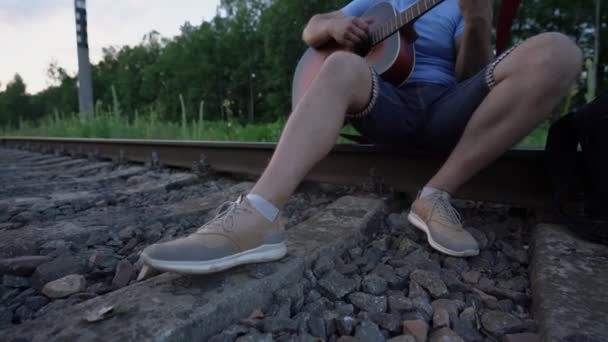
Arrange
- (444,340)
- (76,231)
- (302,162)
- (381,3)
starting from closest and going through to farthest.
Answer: (444,340)
(302,162)
(76,231)
(381,3)

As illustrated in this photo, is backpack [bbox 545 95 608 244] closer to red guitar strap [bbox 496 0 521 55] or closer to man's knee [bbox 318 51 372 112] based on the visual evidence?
red guitar strap [bbox 496 0 521 55]

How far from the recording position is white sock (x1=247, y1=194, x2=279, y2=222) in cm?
129

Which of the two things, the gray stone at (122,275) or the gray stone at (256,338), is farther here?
the gray stone at (122,275)

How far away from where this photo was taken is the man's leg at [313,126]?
1.34 m

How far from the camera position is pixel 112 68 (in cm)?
6134

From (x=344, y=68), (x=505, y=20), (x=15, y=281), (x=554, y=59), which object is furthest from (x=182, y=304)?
(x=505, y=20)

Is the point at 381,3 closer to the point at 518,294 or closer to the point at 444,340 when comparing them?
the point at 518,294

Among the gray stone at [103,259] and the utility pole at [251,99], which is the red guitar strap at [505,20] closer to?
the gray stone at [103,259]

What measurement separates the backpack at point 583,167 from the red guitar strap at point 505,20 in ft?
1.49

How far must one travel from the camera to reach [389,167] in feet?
7.40

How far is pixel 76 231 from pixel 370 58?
165 cm

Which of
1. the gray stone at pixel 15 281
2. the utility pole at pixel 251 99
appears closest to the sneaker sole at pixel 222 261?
the gray stone at pixel 15 281

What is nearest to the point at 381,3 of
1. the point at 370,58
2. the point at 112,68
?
the point at 370,58

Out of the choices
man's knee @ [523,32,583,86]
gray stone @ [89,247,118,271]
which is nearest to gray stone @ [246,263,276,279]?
gray stone @ [89,247,118,271]
